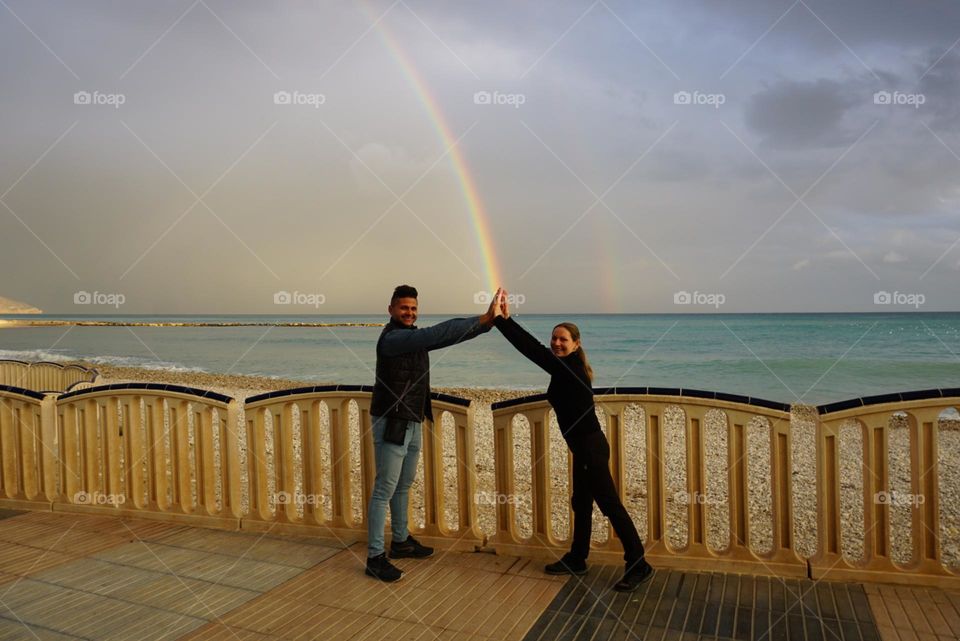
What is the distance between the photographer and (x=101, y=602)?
3.80m

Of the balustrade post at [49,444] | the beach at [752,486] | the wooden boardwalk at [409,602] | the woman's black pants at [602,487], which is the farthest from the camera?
the beach at [752,486]

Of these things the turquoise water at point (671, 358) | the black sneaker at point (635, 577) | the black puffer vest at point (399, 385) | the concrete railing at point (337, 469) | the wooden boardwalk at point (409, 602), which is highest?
the black puffer vest at point (399, 385)

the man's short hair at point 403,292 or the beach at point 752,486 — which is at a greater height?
the man's short hair at point 403,292

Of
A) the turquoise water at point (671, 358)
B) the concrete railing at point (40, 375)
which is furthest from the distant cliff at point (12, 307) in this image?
the concrete railing at point (40, 375)

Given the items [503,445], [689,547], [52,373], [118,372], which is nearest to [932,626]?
[689,547]

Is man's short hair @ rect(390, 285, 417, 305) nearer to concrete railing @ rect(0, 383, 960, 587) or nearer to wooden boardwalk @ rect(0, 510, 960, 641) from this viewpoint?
concrete railing @ rect(0, 383, 960, 587)

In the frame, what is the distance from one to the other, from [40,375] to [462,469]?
12.4m

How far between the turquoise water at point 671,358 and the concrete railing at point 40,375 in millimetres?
18154

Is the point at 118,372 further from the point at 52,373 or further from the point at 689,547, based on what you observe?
the point at 689,547

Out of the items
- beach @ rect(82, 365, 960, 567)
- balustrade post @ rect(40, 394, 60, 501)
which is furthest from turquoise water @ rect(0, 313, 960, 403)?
balustrade post @ rect(40, 394, 60, 501)

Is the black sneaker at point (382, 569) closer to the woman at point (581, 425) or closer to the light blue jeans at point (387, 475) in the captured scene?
the light blue jeans at point (387, 475)

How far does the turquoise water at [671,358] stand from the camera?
3216 centimetres

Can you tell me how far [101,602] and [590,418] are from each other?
313 cm

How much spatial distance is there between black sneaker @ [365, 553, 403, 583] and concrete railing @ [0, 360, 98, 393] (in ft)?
37.2
